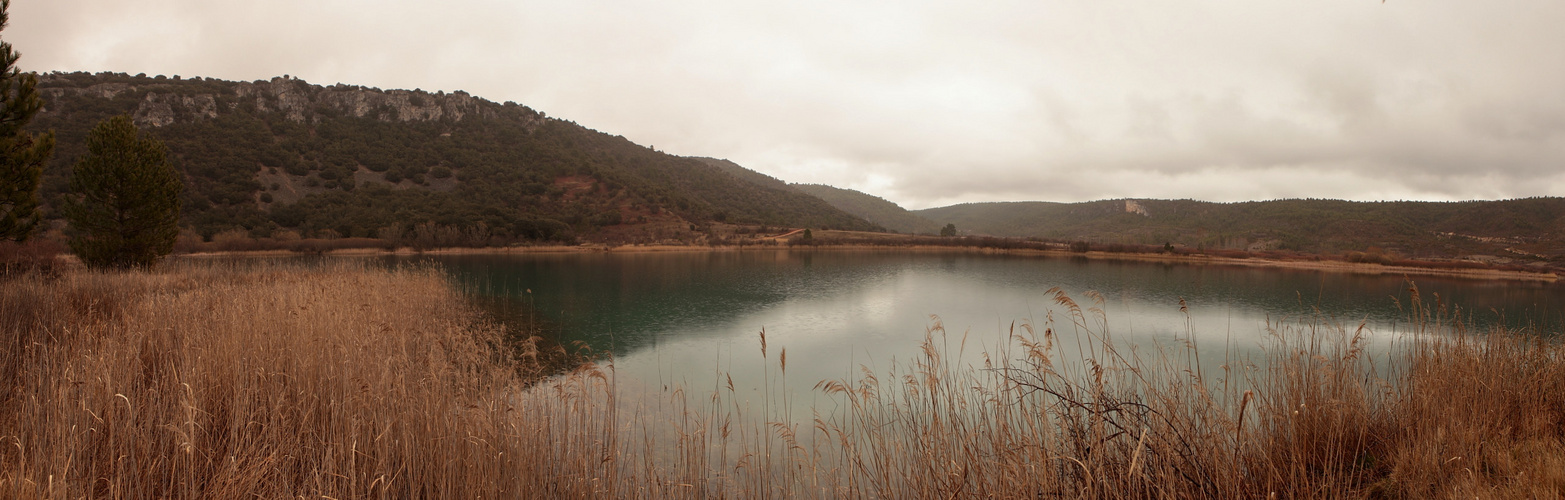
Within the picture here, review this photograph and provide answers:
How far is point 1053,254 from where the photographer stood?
5603 cm

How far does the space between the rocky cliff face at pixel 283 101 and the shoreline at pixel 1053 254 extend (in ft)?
106

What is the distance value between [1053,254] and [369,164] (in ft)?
241

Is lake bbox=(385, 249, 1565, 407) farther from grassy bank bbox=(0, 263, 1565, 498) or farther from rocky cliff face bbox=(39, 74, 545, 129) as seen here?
rocky cliff face bbox=(39, 74, 545, 129)

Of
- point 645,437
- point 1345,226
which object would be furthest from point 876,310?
point 1345,226

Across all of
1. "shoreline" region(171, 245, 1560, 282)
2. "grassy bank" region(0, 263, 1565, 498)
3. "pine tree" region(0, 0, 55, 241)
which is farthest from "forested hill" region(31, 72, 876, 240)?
"grassy bank" region(0, 263, 1565, 498)

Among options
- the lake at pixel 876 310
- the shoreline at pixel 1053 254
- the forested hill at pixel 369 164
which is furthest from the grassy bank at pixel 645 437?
the forested hill at pixel 369 164

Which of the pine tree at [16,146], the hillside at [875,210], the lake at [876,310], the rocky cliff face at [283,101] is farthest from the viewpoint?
the hillside at [875,210]

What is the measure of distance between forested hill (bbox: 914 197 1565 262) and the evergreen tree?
73617 mm

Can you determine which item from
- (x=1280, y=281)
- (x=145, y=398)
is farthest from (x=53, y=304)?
(x=1280, y=281)

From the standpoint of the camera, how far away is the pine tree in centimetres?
818

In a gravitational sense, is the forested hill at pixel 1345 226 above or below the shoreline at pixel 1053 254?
above

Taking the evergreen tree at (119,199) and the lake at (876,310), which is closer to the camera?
the lake at (876,310)

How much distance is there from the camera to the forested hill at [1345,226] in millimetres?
56031

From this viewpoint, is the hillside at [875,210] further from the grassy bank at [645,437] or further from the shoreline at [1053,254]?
the grassy bank at [645,437]
